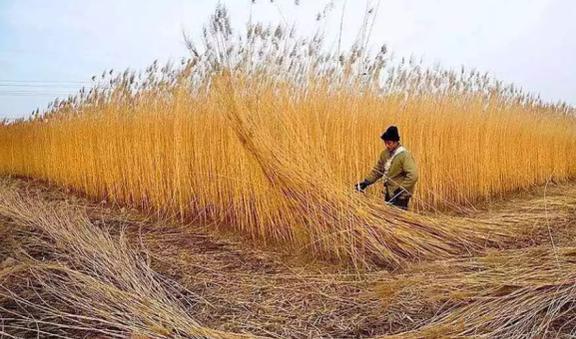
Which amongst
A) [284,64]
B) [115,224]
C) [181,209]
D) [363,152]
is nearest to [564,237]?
[363,152]

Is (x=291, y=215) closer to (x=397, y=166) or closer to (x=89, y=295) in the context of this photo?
(x=397, y=166)

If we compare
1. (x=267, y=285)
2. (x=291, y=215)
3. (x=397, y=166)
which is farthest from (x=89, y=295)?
(x=397, y=166)

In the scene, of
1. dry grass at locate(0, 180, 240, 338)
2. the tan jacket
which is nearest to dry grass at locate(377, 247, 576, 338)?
dry grass at locate(0, 180, 240, 338)

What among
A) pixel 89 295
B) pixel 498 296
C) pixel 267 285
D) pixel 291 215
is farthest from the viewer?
pixel 291 215

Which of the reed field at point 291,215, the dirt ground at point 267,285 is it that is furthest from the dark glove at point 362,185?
the dirt ground at point 267,285

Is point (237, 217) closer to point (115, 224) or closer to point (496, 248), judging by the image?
point (115, 224)

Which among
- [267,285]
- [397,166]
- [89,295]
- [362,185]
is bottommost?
[267,285]

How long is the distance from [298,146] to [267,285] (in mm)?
949

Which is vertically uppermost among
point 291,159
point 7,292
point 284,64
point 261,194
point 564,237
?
point 284,64

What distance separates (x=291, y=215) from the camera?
3.45 m

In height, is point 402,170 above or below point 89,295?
above

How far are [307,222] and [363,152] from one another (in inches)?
62.4

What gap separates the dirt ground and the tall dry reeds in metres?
0.25

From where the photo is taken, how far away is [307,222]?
331 cm
